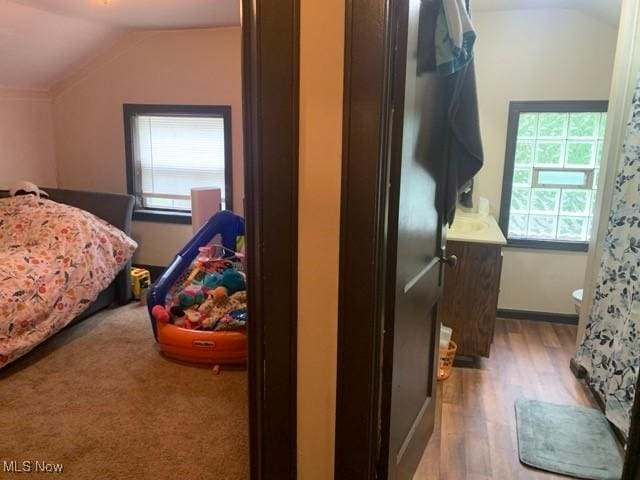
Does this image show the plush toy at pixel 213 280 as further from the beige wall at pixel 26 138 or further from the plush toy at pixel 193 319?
the beige wall at pixel 26 138

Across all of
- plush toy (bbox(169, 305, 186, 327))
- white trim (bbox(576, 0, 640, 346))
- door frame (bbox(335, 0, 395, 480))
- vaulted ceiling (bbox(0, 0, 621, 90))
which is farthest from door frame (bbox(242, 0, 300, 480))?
vaulted ceiling (bbox(0, 0, 621, 90))

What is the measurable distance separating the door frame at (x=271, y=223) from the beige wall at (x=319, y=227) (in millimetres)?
26

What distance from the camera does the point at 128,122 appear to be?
4492 millimetres

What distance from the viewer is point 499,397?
2865mm

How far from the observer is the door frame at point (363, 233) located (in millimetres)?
1290

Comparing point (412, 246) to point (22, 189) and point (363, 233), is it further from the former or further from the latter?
point (22, 189)

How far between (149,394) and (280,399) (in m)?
1.54

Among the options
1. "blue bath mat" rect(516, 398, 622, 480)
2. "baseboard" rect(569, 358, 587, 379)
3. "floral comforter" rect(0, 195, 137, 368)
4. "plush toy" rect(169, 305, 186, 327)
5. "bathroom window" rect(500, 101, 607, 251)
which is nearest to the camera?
"blue bath mat" rect(516, 398, 622, 480)

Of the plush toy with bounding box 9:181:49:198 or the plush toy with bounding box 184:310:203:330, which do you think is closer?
the plush toy with bounding box 184:310:203:330

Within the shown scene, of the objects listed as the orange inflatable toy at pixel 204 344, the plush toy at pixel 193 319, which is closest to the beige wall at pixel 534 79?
the orange inflatable toy at pixel 204 344

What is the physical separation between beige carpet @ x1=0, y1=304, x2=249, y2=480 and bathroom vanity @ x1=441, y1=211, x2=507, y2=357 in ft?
4.52

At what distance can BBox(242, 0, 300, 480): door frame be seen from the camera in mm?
1346

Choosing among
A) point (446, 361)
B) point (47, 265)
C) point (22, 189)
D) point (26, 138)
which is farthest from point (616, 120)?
point (26, 138)

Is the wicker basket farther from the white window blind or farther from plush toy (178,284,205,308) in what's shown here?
the white window blind
